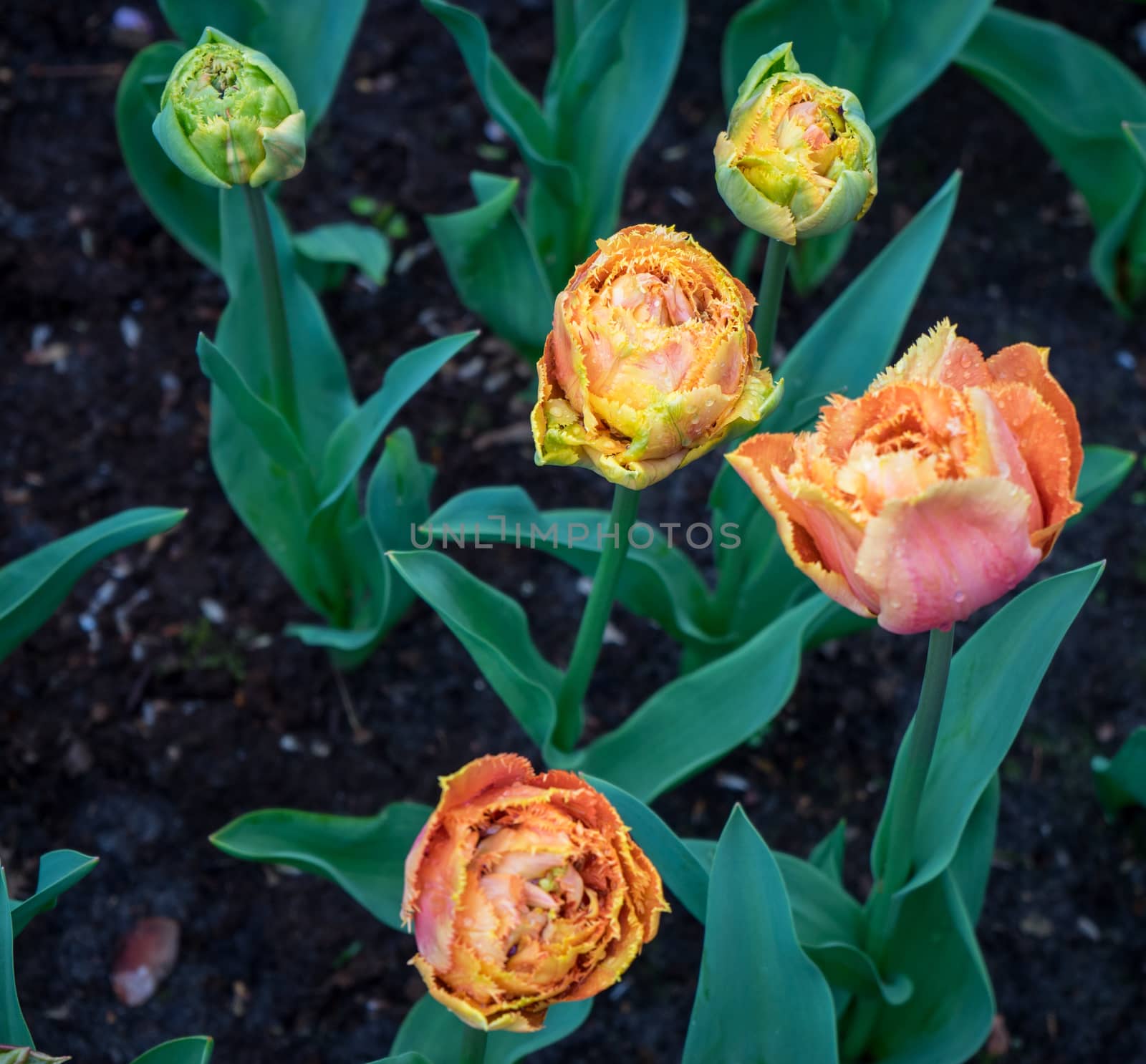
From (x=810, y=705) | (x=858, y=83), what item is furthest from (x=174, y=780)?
(x=858, y=83)

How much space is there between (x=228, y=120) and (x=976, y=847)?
1.08m

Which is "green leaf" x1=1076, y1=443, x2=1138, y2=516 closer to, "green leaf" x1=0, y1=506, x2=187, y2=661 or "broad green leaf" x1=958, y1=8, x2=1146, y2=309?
"broad green leaf" x1=958, y1=8, x2=1146, y2=309

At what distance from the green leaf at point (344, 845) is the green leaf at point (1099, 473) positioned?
0.88 metres

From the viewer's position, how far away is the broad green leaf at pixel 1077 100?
1900 mm

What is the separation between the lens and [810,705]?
1.78m

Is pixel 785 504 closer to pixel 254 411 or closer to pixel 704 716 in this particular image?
pixel 704 716

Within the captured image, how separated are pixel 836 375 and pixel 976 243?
3.17 ft

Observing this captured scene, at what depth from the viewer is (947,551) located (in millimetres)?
740

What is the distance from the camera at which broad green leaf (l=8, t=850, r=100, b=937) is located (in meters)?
1.03

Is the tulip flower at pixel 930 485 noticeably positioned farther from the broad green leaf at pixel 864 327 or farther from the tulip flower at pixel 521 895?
the broad green leaf at pixel 864 327

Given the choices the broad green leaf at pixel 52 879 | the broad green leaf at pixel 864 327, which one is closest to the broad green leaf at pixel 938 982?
the broad green leaf at pixel 864 327

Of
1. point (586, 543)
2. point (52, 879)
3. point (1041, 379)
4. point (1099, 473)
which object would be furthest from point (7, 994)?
point (1099, 473)

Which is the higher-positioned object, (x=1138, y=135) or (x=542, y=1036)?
(x=1138, y=135)

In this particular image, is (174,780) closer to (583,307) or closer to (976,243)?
(583,307)
